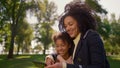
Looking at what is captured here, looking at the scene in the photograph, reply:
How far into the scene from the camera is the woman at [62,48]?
11.5ft

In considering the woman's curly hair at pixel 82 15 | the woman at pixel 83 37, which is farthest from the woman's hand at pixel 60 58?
the woman's curly hair at pixel 82 15

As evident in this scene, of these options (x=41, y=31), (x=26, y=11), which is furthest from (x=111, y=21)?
(x=26, y=11)

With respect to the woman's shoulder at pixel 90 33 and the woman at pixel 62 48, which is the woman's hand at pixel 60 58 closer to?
the woman at pixel 62 48

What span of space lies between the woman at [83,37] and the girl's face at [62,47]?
26 cm

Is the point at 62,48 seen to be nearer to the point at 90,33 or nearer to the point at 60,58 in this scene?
the point at 60,58

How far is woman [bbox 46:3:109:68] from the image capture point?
2.71 m

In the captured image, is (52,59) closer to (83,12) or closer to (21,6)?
(83,12)

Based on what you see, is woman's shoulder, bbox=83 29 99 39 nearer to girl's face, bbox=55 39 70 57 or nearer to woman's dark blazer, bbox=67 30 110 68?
woman's dark blazer, bbox=67 30 110 68

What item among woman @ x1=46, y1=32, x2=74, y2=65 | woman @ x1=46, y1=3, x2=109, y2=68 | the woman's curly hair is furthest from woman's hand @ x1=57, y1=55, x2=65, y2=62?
the woman's curly hair

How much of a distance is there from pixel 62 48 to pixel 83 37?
2.52ft

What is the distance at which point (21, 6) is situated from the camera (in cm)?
4256

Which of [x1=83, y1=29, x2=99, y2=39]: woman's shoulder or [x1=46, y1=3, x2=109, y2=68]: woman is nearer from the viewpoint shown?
[x1=46, y1=3, x2=109, y2=68]: woman

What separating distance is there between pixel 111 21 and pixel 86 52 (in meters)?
85.9

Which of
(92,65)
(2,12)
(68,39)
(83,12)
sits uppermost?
(2,12)
